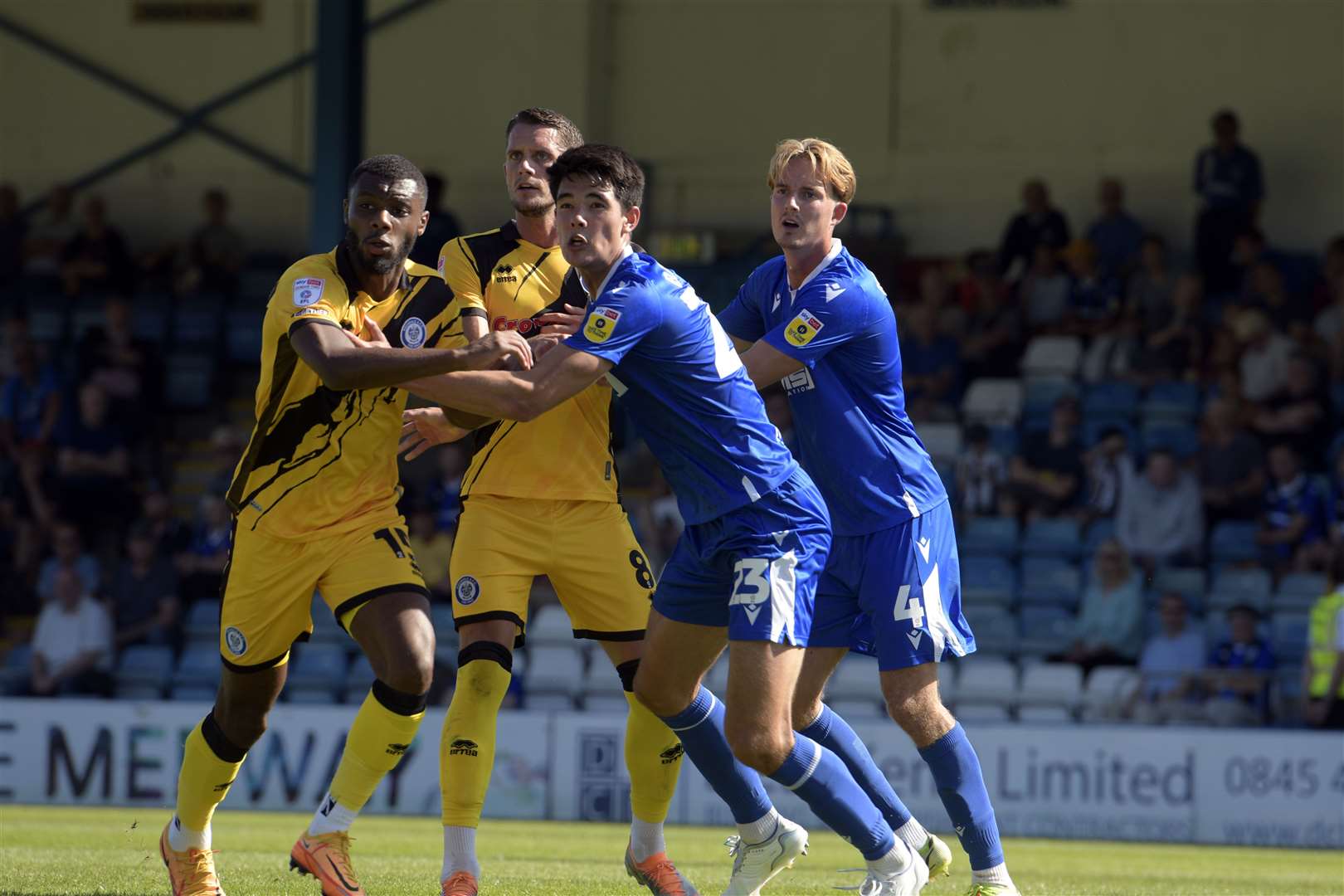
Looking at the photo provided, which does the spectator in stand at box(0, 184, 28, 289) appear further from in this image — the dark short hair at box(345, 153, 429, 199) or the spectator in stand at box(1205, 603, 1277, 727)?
the dark short hair at box(345, 153, 429, 199)

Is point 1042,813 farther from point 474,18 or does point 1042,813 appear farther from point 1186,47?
point 474,18

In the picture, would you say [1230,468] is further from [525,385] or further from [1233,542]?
[525,385]

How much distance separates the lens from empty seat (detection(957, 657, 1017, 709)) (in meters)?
14.5

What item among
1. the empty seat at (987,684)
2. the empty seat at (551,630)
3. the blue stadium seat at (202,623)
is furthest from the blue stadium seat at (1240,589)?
the blue stadium seat at (202,623)

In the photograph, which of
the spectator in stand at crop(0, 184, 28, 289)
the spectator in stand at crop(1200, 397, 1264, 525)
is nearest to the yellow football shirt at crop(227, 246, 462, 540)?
the spectator in stand at crop(1200, 397, 1264, 525)

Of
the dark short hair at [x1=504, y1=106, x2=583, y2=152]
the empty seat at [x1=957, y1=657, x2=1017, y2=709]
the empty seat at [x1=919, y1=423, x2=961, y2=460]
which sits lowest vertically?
the empty seat at [x1=957, y1=657, x2=1017, y2=709]

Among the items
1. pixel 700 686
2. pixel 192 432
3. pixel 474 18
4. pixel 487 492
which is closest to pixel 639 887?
pixel 700 686

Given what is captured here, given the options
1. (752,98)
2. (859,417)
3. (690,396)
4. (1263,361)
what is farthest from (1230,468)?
(690,396)

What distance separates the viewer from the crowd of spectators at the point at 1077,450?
14898 mm

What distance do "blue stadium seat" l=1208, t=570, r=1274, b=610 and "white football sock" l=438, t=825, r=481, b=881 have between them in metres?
9.91

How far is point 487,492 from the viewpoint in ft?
22.8

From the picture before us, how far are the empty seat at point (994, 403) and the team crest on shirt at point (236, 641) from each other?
1208cm

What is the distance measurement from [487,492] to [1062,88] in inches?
597

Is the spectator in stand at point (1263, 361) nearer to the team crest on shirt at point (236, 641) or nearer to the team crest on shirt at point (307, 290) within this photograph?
the team crest on shirt at point (307, 290)
